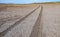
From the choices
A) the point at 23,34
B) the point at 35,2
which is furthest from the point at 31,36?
the point at 35,2

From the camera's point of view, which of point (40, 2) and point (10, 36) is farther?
point (40, 2)

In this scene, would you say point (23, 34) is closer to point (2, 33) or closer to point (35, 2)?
point (2, 33)

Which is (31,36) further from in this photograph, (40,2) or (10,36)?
(40,2)

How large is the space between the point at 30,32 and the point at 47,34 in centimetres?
6

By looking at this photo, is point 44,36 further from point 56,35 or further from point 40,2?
point 40,2

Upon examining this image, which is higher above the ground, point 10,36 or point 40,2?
point 10,36

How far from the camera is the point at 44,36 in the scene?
55 cm

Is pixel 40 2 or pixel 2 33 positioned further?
pixel 40 2

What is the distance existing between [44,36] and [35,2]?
210 centimetres

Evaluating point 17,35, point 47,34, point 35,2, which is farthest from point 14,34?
point 35,2

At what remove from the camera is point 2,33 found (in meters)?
0.57

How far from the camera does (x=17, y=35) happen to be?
21.1 inches

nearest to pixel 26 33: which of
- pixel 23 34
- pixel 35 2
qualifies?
pixel 23 34

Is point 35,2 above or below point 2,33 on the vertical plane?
below
